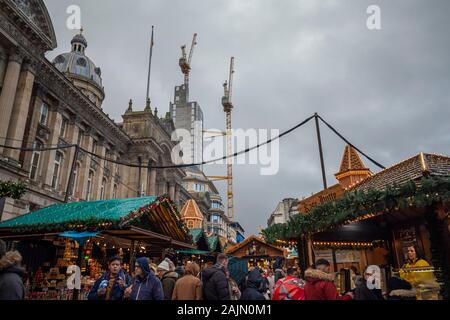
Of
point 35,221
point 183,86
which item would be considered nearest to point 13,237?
point 35,221

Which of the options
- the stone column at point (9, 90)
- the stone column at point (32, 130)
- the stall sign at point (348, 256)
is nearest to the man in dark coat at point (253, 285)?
the stall sign at point (348, 256)

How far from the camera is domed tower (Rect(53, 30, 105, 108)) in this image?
44.2 metres

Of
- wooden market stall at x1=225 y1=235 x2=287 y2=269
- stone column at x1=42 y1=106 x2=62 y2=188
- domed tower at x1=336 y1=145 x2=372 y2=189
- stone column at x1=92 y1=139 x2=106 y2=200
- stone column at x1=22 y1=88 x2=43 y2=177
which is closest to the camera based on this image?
domed tower at x1=336 y1=145 x2=372 y2=189

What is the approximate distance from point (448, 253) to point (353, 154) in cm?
925

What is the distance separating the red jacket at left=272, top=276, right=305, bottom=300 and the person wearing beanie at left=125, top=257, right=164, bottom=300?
2076mm

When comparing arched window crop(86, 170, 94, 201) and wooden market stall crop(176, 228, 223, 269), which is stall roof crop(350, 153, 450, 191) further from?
arched window crop(86, 170, 94, 201)

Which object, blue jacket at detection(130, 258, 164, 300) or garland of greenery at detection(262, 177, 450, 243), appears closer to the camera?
blue jacket at detection(130, 258, 164, 300)

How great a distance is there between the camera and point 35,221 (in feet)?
36.1

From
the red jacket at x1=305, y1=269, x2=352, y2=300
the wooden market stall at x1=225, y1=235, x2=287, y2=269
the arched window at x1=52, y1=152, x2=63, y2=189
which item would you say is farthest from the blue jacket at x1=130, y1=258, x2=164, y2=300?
the arched window at x1=52, y1=152, x2=63, y2=189

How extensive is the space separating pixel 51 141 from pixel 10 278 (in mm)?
24027

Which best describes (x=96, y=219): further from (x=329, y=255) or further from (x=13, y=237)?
(x=329, y=255)

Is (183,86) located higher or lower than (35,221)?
higher

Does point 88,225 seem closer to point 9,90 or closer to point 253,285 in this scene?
point 253,285

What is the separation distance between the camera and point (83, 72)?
45.9 m
